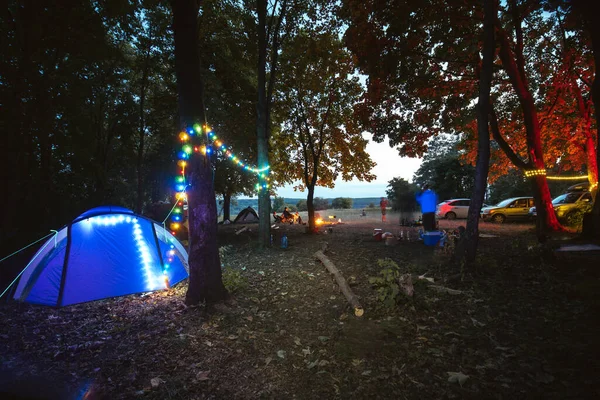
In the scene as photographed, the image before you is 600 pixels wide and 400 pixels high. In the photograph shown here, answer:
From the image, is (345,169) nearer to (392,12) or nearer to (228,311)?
(392,12)

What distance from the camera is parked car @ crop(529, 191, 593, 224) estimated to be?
12.7 meters

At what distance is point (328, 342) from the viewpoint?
395 cm

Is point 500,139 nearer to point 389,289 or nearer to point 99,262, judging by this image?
point 389,289

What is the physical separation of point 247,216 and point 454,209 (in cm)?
1867

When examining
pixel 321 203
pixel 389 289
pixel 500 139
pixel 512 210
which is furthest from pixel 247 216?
pixel 389 289

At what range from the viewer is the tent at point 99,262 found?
554cm

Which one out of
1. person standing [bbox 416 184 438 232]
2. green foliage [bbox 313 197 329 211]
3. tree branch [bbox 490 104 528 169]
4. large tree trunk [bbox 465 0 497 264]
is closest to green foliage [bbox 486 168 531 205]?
tree branch [bbox 490 104 528 169]

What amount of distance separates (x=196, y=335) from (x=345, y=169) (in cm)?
1498

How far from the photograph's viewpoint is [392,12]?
9820mm

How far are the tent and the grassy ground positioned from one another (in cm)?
37

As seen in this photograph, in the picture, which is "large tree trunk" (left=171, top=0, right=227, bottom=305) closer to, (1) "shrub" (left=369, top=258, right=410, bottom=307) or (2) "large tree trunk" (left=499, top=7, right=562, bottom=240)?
(1) "shrub" (left=369, top=258, right=410, bottom=307)

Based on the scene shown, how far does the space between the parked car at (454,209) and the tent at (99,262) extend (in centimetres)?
2188

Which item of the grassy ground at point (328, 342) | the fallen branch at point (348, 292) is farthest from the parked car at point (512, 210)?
the fallen branch at point (348, 292)

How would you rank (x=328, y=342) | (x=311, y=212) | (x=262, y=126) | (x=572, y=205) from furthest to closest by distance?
(x=311, y=212) → (x=572, y=205) → (x=262, y=126) → (x=328, y=342)
